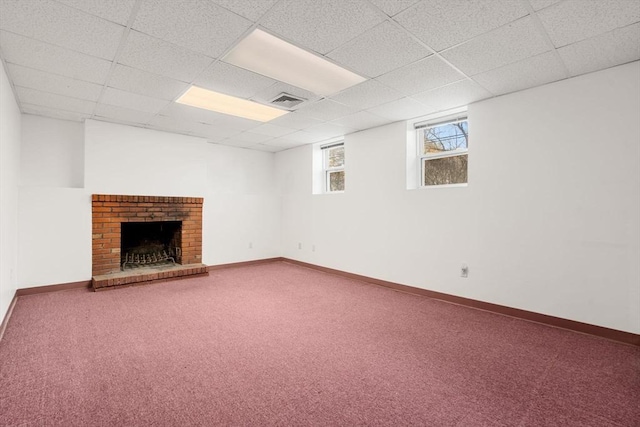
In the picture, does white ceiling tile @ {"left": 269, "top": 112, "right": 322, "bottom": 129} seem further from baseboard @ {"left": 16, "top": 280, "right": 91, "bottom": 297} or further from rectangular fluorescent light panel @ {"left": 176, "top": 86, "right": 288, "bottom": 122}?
baseboard @ {"left": 16, "top": 280, "right": 91, "bottom": 297}

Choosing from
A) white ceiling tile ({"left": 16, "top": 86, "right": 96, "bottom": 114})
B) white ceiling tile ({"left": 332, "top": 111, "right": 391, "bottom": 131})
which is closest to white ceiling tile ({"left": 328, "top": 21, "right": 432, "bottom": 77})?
white ceiling tile ({"left": 332, "top": 111, "right": 391, "bottom": 131})

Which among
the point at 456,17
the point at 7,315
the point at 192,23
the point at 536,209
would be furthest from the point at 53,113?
the point at 536,209

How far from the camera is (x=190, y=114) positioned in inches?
161

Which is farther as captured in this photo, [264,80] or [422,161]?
[422,161]

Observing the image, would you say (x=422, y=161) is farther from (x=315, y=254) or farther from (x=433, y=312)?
(x=315, y=254)

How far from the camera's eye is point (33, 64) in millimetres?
2699

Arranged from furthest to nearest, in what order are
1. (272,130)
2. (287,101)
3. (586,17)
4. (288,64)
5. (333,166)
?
(333,166), (272,130), (287,101), (288,64), (586,17)

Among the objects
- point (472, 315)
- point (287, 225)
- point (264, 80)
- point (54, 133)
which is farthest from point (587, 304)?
point (54, 133)

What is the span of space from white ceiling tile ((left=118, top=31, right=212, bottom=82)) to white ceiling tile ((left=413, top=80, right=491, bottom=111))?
2.29 m

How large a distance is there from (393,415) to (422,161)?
11.2 ft

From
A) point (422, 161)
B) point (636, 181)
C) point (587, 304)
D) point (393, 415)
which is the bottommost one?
point (393, 415)

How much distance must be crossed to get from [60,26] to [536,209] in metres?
4.40

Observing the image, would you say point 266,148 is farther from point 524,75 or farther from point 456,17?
point 456,17

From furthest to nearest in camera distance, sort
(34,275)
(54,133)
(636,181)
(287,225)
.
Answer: (287,225), (54,133), (34,275), (636,181)
